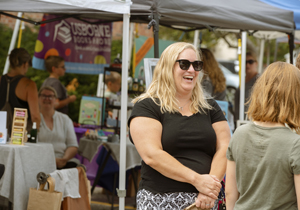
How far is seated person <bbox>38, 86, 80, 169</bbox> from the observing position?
507cm

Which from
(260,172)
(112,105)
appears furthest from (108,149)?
(260,172)

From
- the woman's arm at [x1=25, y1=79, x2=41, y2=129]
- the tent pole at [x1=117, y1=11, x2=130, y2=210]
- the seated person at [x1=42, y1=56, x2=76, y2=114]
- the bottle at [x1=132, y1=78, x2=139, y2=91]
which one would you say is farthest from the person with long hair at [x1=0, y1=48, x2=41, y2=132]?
the seated person at [x1=42, y1=56, x2=76, y2=114]

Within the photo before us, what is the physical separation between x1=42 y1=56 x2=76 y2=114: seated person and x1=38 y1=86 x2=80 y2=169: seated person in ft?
4.35

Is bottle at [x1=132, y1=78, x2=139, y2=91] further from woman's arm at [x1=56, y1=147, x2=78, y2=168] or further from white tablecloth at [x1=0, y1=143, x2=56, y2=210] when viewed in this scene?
white tablecloth at [x1=0, y1=143, x2=56, y2=210]

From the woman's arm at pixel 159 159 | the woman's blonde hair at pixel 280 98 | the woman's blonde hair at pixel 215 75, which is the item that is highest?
the woman's blonde hair at pixel 215 75

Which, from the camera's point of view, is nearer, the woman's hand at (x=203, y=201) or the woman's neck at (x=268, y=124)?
the woman's neck at (x=268, y=124)

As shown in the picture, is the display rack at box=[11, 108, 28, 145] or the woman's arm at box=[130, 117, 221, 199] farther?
the display rack at box=[11, 108, 28, 145]

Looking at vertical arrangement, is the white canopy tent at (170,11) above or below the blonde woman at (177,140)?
above

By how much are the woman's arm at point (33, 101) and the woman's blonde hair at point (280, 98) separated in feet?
10.7

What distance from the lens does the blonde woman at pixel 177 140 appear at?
7.92 feet

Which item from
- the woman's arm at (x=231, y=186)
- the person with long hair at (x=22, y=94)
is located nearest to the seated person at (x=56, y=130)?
the person with long hair at (x=22, y=94)

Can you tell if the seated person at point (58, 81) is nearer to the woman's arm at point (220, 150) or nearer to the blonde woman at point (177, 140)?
the blonde woman at point (177, 140)

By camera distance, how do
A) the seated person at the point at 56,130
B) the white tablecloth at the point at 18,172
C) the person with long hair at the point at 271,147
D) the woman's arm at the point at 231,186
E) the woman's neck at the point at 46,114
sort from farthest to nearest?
the woman's neck at the point at 46,114
the seated person at the point at 56,130
the white tablecloth at the point at 18,172
the woman's arm at the point at 231,186
the person with long hair at the point at 271,147

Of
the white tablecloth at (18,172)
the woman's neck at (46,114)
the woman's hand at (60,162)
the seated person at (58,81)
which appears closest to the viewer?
the white tablecloth at (18,172)
